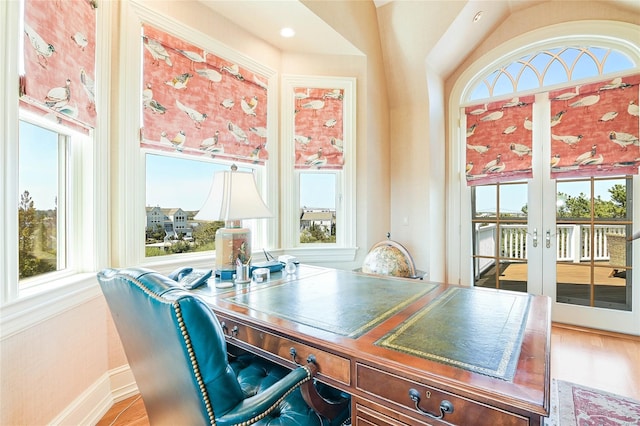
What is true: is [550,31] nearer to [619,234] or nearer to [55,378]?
[619,234]

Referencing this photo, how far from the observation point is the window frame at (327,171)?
3264 millimetres

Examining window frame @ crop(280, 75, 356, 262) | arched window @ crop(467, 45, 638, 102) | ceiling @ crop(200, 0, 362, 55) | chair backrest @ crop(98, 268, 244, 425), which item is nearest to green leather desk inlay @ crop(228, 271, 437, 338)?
chair backrest @ crop(98, 268, 244, 425)

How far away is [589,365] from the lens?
2.52 metres

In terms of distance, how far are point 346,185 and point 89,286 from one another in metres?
2.42

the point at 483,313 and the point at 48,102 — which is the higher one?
the point at 48,102

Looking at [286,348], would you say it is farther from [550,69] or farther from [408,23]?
[550,69]

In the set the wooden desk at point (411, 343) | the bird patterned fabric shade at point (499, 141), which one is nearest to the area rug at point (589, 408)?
the wooden desk at point (411, 343)

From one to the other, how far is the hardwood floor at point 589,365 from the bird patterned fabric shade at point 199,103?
1.81 meters

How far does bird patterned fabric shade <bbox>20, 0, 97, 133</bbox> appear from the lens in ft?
4.73

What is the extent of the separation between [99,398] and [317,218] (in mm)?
2306

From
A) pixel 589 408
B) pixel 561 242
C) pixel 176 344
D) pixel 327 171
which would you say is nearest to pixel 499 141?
pixel 561 242

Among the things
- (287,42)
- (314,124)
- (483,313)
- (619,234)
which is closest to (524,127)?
(619,234)

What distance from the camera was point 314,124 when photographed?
3.31 m

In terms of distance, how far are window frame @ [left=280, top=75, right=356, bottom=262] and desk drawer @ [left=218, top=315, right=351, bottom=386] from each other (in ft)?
6.15
